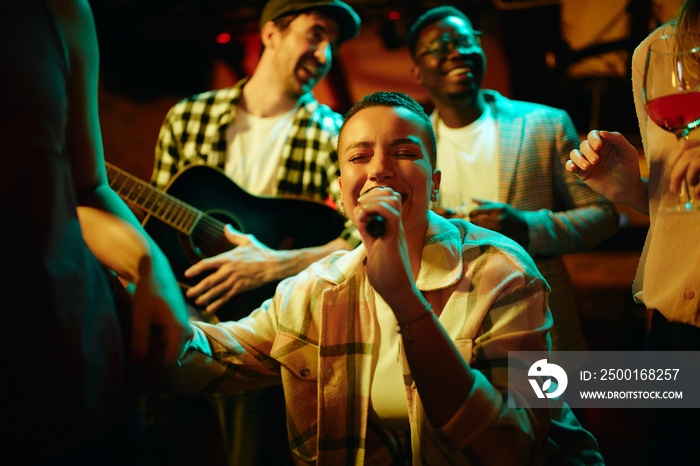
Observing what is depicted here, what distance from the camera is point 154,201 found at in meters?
2.23

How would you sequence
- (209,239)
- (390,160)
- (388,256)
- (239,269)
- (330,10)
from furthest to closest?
(330,10) → (209,239) → (239,269) → (390,160) → (388,256)

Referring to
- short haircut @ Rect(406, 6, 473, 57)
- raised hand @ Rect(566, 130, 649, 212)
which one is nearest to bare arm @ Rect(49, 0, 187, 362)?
raised hand @ Rect(566, 130, 649, 212)

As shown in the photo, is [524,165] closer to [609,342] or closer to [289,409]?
[289,409]

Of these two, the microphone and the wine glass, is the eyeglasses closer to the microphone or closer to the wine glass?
the wine glass

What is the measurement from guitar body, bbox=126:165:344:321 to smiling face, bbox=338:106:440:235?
98 cm

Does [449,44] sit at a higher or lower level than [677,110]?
higher

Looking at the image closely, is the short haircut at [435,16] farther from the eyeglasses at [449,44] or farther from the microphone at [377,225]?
the microphone at [377,225]

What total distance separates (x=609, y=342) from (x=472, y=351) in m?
4.15

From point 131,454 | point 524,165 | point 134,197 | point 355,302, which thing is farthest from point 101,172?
point 524,165

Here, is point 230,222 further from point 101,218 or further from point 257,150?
point 101,218

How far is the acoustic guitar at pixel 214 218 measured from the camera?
2230mm

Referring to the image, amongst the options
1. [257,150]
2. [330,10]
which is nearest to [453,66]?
[330,10]

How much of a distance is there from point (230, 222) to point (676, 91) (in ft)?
6.06

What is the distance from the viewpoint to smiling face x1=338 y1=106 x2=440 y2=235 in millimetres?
1308
